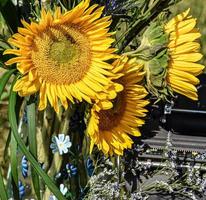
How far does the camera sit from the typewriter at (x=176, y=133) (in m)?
1.14

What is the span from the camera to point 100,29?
3.12ft

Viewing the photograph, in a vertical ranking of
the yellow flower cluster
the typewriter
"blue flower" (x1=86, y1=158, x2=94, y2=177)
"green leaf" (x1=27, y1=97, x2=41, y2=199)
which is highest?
the yellow flower cluster

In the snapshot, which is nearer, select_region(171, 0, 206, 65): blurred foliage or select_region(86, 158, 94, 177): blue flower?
select_region(86, 158, 94, 177): blue flower

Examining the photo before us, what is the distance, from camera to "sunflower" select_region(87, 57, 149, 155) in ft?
3.26

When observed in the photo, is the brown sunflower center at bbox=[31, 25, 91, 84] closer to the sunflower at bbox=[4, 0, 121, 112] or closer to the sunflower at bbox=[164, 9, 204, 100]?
the sunflower at bbox=[4, 0, 121, 112]

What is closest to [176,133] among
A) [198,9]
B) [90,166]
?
[90,166]

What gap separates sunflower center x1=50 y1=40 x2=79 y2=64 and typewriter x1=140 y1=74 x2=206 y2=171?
23 cm

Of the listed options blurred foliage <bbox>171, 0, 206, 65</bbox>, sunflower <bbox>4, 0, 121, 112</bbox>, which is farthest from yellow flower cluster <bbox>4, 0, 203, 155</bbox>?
blurred foliage <bbox>171, 0, 206, 65</bbox>

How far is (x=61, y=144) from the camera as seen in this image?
107 centimetres

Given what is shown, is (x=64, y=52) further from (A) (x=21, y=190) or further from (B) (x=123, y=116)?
(A) (x=21, y=190)

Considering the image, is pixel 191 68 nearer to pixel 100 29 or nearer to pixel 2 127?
pixel 100 29

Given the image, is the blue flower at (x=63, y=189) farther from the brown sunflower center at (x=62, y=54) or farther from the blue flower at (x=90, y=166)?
the brown sunflower center at (x=62, y=54)

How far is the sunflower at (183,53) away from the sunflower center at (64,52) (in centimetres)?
13

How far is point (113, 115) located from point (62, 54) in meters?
0.13
